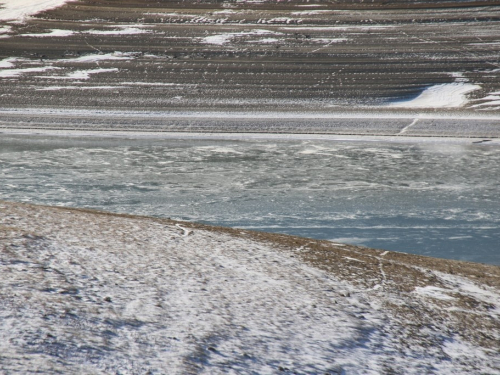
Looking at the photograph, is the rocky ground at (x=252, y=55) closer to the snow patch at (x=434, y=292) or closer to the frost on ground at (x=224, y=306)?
the frost on ground at (x=224, y=306)

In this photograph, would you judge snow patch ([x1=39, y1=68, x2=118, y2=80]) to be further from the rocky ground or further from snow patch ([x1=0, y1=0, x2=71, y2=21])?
snow patch ([x1=0, y1=0, x2=71, y2=21])

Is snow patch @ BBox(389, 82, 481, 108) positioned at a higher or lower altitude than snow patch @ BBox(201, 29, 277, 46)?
lower

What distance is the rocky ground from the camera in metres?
6.56

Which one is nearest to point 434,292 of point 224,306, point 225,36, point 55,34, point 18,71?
point 224,306

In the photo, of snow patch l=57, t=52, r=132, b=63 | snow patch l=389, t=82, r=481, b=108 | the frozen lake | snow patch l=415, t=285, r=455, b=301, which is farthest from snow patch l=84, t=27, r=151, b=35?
snow patch l=415, t=285, r=455, b=301

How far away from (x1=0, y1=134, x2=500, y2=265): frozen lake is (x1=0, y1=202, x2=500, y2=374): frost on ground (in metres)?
0.52

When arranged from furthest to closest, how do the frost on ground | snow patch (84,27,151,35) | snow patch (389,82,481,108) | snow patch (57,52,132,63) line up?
1. snow patch (84,27,151,35)
2. snow patch (57,52,132,63)
3. snow patch (389,82,481,108)
4. the frost on ground

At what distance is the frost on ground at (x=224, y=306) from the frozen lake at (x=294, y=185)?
0.52m

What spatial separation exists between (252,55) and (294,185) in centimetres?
345

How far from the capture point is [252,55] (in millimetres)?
7059

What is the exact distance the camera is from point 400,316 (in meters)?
1.86

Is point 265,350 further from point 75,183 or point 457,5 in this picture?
point 457,5

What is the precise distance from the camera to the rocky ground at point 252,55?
656cm

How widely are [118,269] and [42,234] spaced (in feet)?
1.42
